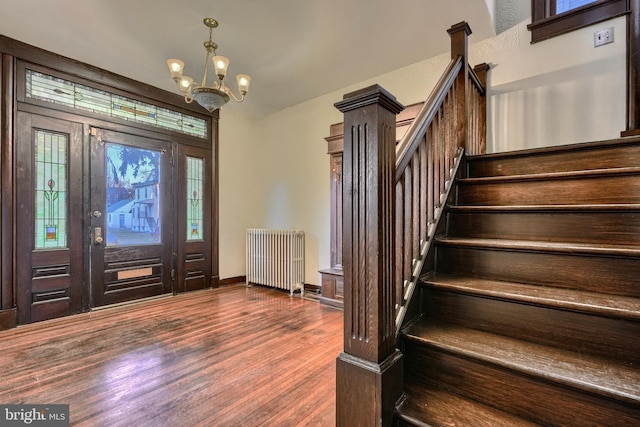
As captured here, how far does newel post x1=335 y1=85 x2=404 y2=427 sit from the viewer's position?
109 cm

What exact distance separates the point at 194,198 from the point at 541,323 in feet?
13.7

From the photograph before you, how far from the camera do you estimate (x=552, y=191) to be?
1.65 metres

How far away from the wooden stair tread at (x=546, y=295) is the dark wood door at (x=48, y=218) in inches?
144

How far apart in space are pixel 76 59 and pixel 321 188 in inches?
123

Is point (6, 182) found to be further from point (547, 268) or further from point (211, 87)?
point (547, 268)

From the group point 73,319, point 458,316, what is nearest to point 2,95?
point 73,319

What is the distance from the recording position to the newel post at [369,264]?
109cm

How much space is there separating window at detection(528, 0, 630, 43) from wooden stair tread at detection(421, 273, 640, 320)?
257 cm

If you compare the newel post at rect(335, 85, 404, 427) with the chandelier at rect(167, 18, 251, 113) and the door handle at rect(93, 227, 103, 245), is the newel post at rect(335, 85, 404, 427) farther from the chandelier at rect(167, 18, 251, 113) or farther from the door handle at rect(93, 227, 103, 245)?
the door handle at rect(93, 227, 103, 245)

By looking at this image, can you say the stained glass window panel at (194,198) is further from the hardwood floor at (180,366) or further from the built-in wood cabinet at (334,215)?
the built-in wood cabinet at (334,215)

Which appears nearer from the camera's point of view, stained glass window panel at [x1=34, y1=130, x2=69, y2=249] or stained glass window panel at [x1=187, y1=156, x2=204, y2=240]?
stained glass window panel at [x1=34, y1=130, x2=69, y2=249]

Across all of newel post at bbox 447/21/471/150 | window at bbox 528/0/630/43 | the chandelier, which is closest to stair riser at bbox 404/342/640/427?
newel post at bbox 447/21/471/150

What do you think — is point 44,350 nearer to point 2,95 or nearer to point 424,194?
point 2,95

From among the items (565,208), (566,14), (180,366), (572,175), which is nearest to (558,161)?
(572,175)
